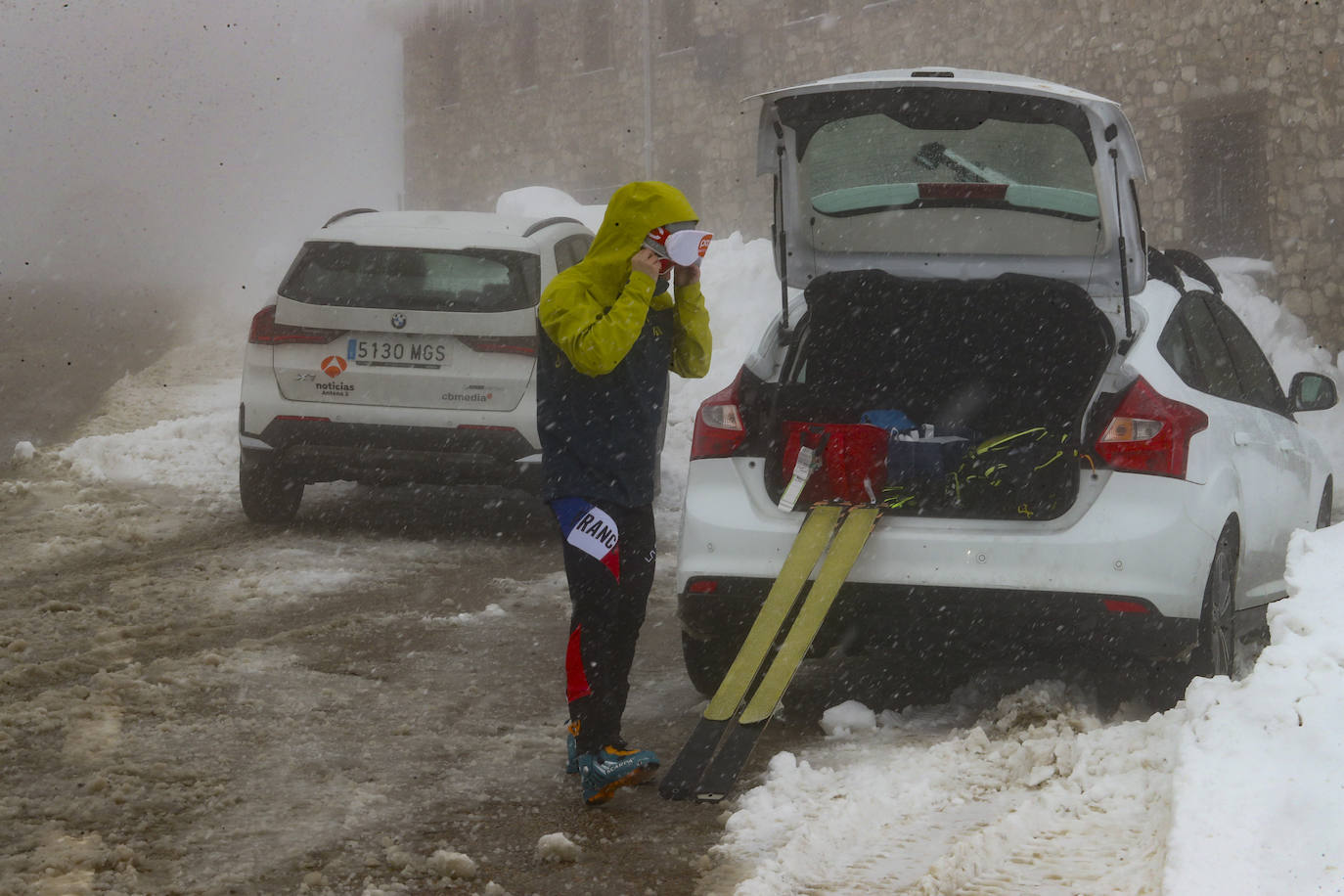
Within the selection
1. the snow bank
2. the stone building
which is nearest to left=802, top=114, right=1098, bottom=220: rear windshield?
the snow bank

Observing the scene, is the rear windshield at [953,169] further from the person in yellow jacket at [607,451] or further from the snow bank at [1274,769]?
the snow bank at [1274,769]

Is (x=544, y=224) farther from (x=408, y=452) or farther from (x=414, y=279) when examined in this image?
(x=408, y=452)

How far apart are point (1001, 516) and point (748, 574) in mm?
802

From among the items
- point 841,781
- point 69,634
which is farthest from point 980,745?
point 69,634

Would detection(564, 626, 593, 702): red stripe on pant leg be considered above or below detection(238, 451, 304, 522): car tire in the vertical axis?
above

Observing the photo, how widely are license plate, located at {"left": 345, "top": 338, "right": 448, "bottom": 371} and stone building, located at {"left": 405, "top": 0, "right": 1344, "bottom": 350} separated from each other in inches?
453

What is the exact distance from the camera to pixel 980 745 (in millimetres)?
4289

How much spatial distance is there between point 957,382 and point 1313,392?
1466 millimetres

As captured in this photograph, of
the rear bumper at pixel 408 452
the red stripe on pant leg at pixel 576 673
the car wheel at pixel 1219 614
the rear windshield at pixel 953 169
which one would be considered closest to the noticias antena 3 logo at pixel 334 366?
the rear bumper at pixel 408 452

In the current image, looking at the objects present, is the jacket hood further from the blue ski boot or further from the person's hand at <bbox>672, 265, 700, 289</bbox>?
the blue ski boot

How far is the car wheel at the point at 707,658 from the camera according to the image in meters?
5.02

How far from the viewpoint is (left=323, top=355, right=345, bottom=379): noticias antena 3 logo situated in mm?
8065

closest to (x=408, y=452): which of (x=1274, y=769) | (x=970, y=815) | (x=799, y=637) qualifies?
(x=799, y=637)

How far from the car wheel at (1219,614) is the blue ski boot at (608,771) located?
1735 mm
